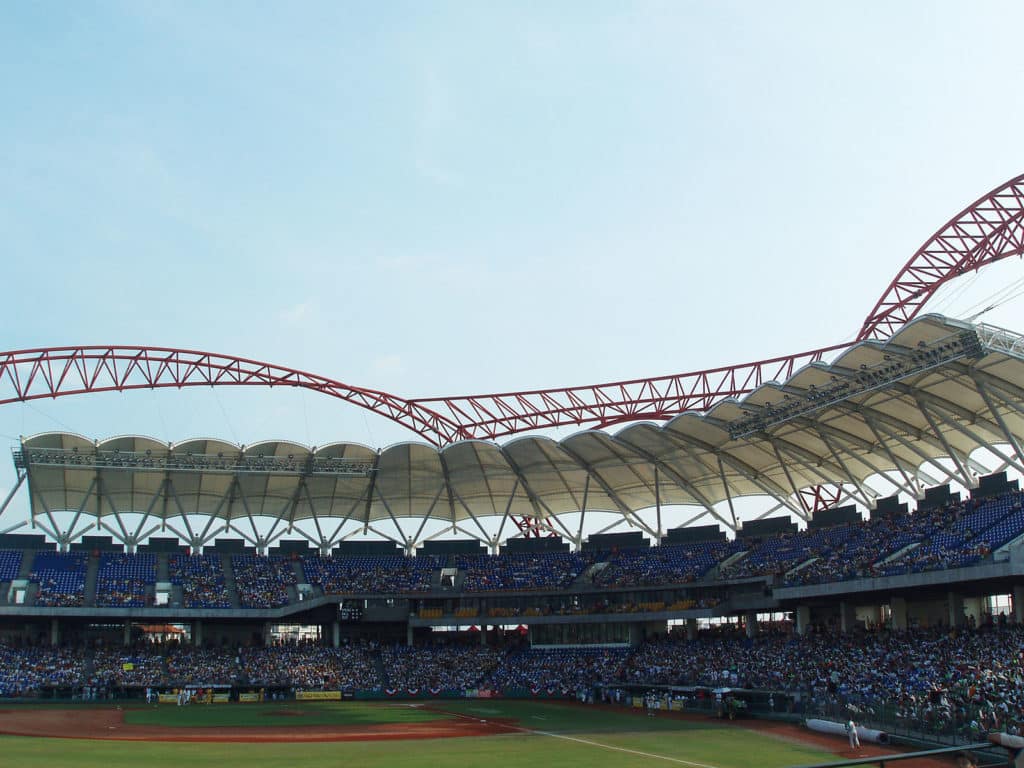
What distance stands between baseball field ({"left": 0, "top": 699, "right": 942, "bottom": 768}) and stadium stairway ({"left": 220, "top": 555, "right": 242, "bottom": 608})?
16.0m

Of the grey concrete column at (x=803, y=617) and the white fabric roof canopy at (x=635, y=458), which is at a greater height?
the white fabric roof canopy at (x=635, y=458)

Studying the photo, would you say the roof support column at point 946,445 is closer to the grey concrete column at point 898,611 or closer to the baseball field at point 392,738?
the grey concrete column at point 898,611

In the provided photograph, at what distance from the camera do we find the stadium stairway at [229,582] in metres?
75.3

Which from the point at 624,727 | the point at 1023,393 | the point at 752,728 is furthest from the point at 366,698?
the point at 1023,393

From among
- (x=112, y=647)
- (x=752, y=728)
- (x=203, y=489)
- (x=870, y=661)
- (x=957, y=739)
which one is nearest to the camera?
(x=957, y=739)

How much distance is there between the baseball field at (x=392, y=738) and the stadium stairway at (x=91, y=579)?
44.3 feet

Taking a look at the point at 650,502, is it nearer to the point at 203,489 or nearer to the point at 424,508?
the point at 424,508

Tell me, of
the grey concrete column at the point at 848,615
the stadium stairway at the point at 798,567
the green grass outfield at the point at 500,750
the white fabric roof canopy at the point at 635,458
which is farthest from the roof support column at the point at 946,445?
the green grass outfield at the point at 500,750

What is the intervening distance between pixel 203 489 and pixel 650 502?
127 feet

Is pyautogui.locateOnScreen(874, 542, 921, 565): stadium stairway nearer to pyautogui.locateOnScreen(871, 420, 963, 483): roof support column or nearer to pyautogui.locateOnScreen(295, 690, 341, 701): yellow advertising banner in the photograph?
pyautogui.locateOnScreen(871, 420, 963, 483): roof support column

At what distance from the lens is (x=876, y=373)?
4981 cm

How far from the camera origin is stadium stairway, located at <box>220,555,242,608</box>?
7526cm

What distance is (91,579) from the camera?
74.8m

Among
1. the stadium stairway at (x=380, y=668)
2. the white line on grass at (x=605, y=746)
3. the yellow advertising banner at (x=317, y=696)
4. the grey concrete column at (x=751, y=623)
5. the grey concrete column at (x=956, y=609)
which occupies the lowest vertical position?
the yellow advertising banner at (x=317, y=696)
